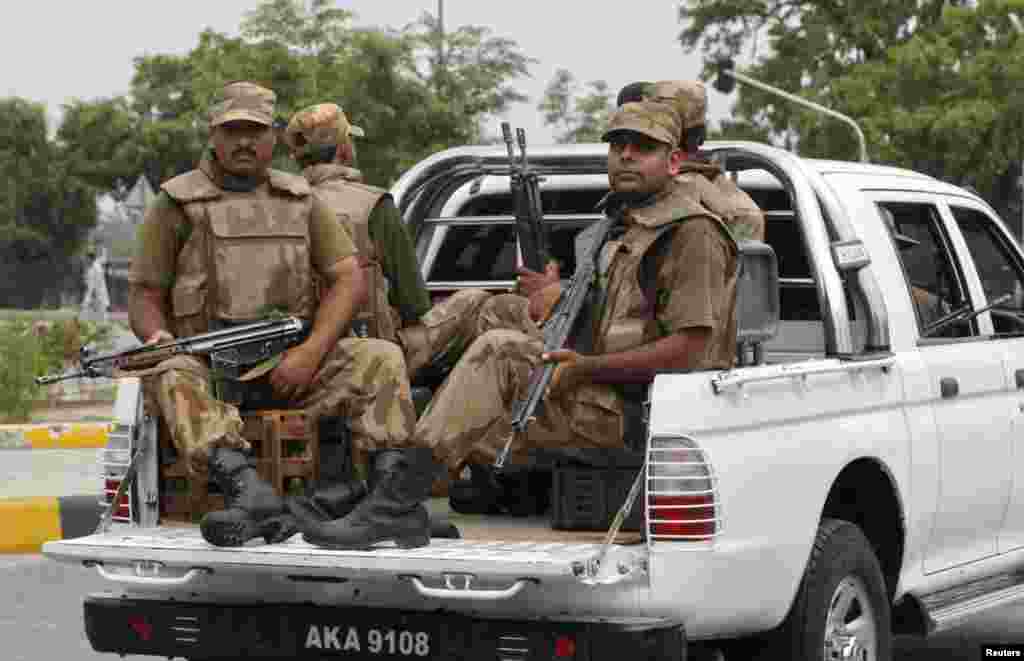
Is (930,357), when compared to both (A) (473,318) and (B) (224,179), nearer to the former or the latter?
(A) (473,318)

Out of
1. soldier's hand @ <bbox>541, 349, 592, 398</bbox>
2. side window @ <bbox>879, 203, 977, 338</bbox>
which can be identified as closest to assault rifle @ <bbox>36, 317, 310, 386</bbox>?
soldier's hand @ <bbox>541, 349, 592, 398</bbox>

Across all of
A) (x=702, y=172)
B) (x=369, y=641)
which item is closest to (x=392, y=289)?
(x=702, y=172)

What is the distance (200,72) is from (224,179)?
55.8 metres

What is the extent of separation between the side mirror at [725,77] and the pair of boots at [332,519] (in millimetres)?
42362

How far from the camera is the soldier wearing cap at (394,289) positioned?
22.6 feet

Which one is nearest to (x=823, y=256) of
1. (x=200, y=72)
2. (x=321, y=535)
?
(x=321, y=535)

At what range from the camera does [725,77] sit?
1948 inches

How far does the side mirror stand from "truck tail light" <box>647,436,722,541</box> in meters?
42.7

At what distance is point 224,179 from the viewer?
Answer: 6.30 meters

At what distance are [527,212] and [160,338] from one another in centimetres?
151

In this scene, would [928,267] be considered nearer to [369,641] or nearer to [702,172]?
[702,172]

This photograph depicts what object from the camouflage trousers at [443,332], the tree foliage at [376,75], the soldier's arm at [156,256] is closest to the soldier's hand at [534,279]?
the camouflage trousers at [443,332]

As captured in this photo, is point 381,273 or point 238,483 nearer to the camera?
point 238,483

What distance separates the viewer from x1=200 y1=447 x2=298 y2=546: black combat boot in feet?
18.0
